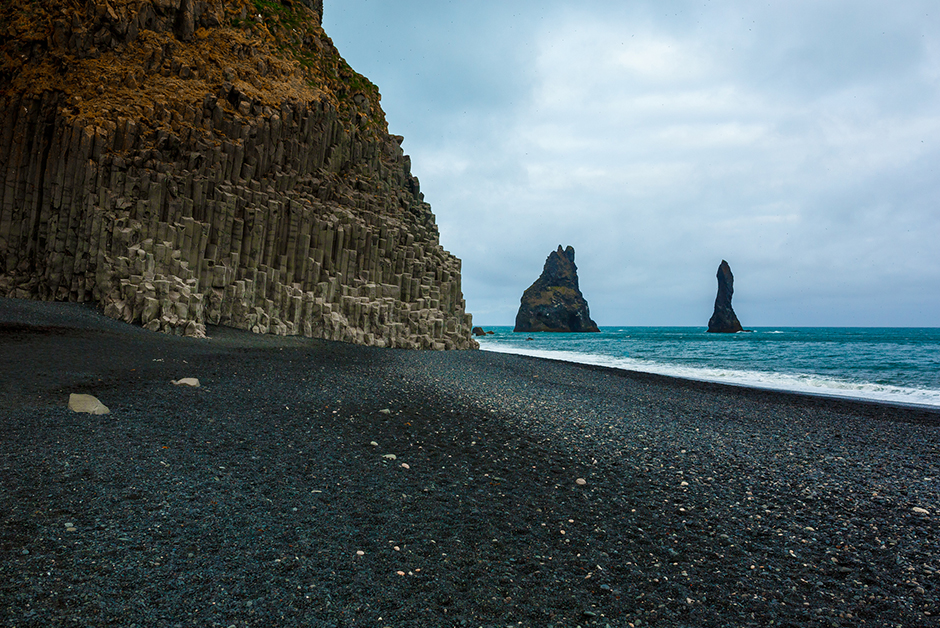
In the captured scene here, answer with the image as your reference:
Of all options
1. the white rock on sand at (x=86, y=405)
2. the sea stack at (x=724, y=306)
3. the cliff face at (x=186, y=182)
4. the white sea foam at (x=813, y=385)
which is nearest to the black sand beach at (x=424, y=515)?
the white rock on sand at (x=86, y=405)

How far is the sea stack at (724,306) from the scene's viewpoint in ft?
365

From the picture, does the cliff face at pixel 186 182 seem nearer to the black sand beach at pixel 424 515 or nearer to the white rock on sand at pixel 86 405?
the black sand beach at pixel 424 515

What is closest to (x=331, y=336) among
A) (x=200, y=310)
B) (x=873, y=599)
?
(x=200, y=310)

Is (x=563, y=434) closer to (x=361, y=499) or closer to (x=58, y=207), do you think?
(x=361, y=499)

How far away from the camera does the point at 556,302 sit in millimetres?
124500

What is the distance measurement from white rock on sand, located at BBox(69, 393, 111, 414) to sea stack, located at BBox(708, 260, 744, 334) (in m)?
122

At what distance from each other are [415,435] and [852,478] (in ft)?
19.9

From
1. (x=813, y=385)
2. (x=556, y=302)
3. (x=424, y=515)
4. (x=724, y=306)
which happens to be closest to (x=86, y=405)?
(x=424, y=515)

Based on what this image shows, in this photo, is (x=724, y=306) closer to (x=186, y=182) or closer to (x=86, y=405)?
(x=186, y=182)

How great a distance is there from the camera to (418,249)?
2894 centimetres

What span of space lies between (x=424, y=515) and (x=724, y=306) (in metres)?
124

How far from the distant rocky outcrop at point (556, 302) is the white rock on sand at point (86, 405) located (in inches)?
4738

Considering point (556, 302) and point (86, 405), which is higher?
point (556, 302)

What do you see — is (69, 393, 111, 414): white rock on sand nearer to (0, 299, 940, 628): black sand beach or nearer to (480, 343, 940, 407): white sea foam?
(0, 299, 940, 628): black sand beach
